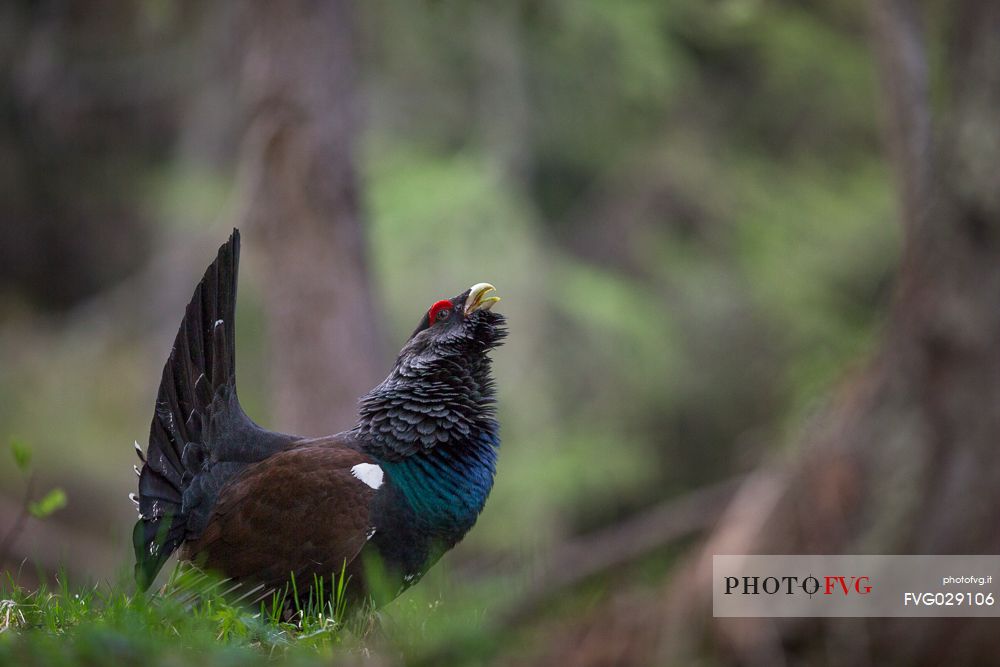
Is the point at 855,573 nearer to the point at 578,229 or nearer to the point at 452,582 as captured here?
the point at 452,582

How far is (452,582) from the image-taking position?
398cm

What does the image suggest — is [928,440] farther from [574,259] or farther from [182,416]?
[574,259]

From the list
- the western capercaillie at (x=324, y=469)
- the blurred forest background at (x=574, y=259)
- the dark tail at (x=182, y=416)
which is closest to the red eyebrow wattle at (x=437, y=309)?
the western capercaillie at (x=324, y=469)

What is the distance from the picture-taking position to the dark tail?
3623 mm

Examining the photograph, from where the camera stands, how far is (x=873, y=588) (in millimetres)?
3605

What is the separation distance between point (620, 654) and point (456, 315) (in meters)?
1.47

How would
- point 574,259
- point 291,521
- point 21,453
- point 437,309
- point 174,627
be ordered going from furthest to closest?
point 574,259 → point 437,309 → point 291,521 → point 21,453 → point 174,627

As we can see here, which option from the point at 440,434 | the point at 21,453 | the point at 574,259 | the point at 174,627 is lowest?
the point at 174,627

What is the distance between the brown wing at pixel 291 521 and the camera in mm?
3527

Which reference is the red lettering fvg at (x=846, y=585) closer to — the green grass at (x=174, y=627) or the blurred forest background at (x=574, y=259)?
the blurred forest background at (x=574, y=259)

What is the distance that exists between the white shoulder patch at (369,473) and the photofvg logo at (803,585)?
1366 millimetres

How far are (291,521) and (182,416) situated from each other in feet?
1.88

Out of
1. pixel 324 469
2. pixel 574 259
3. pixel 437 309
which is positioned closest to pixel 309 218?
pixel 437 309

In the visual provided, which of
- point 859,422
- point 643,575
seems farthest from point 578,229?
point 859,422
